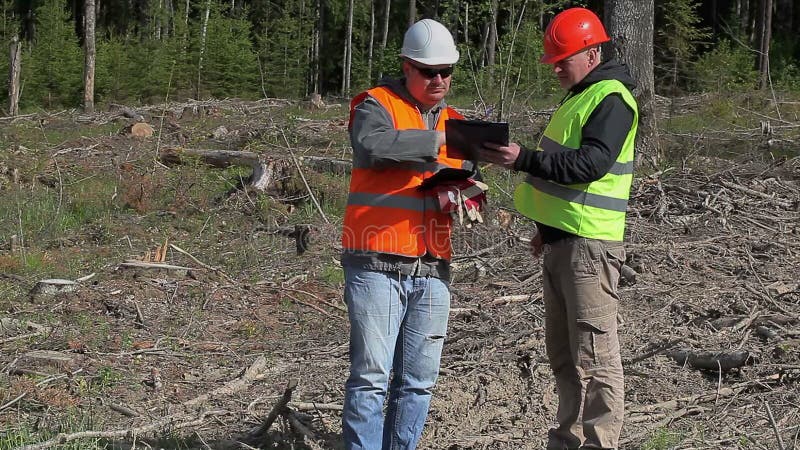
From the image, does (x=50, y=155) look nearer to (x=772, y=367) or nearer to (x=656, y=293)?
(x=656, y=293)

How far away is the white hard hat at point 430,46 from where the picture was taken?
12.8 ft

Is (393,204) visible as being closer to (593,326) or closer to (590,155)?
(590,155)

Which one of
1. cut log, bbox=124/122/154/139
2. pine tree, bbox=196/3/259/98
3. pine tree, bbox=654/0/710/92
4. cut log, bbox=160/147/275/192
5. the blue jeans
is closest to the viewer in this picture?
the blue jeans

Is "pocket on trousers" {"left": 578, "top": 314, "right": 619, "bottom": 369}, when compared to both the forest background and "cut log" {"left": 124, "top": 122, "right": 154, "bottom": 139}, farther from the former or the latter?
"cut log" {"left": 124, "top": 122, "right": 154, "bottom": 139}

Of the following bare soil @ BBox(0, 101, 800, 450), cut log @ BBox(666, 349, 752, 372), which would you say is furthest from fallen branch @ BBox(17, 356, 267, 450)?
cut log @ BBox(666, 349, 752, 372)

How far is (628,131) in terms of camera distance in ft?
13.7

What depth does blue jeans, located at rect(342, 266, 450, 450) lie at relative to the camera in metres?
3.92

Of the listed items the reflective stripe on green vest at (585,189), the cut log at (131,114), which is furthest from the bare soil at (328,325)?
the cut log at (131,114)

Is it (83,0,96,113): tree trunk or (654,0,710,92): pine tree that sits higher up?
(654,0,710,92): pine tree

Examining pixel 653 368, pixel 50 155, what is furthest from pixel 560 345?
pixel 50 155

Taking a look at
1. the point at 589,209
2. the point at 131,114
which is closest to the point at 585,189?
the point at 589,209

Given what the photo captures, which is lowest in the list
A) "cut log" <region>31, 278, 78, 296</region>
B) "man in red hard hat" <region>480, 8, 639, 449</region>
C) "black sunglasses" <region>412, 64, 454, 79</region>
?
"cut log" <region>31, 278, 78, 296</region>

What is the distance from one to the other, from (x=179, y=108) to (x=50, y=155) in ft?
20.3

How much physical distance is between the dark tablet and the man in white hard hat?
54mm
